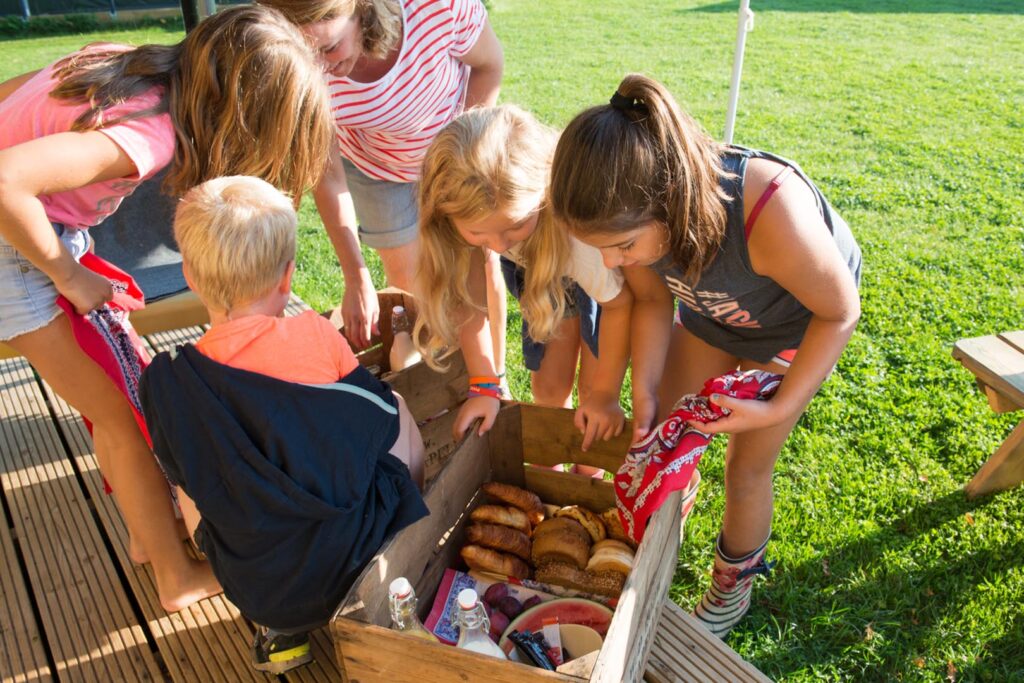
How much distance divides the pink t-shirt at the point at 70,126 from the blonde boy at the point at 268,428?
0.48 ft

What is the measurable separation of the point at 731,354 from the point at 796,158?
4854 mm

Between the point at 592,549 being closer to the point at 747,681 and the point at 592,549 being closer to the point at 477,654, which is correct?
the point at 747,681

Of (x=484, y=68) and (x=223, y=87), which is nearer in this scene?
(x=223, y=87)

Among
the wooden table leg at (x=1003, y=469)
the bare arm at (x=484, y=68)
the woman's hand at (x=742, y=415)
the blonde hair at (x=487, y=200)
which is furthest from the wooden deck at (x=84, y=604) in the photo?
the wooden table leg at (x=1003, y=469)

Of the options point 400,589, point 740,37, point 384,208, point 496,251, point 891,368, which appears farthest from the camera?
point 740,37

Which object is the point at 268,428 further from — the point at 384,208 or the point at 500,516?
the point at 384,208

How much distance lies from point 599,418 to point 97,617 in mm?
1463

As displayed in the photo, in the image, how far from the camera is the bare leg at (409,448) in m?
1.82

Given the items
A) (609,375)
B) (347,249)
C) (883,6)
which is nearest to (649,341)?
(609,375)

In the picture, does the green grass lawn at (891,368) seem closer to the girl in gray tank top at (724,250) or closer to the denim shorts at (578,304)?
the girl in gray tank top at (724,250)

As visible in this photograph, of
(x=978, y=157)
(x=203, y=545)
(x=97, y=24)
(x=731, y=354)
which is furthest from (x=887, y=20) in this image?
(x=97, y=24)

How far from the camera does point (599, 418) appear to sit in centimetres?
199

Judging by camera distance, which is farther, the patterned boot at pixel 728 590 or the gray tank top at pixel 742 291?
the patterned boot at pixel 728 590

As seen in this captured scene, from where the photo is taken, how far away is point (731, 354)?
7.15 ft
